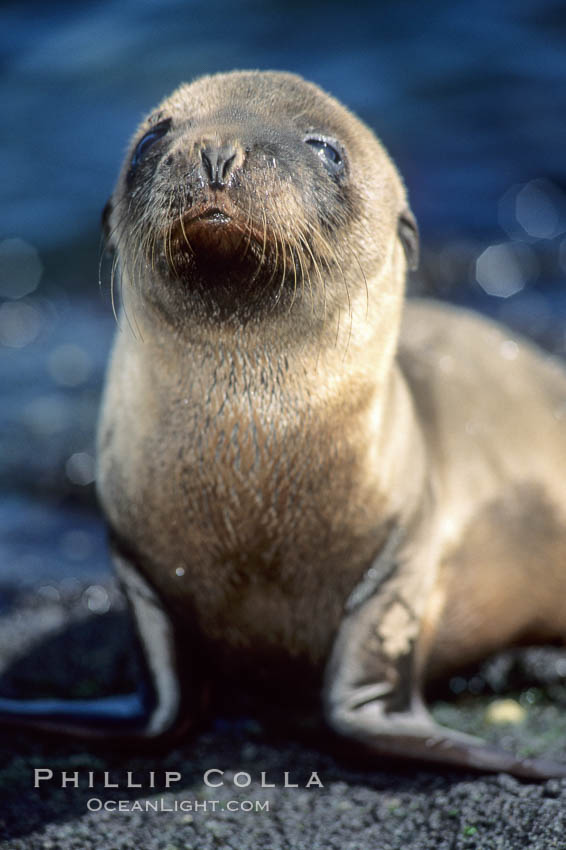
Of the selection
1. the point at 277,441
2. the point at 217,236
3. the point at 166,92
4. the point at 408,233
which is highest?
the point at 217,236

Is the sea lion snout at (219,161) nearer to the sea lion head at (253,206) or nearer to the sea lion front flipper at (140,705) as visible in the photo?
the sea lion head at (253,206)

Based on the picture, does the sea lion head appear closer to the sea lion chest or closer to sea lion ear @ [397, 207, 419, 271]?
sea lion ear @ [397, 207, 419, 271]

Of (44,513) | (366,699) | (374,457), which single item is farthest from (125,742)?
(44,513)

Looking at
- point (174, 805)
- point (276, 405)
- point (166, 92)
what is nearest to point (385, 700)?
point (174, 805)

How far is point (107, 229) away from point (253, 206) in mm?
1156

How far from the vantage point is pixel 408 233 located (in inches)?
189

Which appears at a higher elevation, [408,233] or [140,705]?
[408,233]

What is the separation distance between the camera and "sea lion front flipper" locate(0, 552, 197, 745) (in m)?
4.58

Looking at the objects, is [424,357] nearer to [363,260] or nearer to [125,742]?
[363,260]

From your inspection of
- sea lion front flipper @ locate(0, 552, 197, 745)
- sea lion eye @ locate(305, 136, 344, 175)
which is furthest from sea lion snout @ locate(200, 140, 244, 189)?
sea lion front flipper @ locate(0, 552, 197, 745)

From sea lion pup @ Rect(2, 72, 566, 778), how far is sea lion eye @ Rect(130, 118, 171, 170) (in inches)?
0.8

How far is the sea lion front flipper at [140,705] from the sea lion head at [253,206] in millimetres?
1257

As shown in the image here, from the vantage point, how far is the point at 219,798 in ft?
14.3

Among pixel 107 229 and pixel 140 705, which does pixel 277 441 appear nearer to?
pixel 107 229
